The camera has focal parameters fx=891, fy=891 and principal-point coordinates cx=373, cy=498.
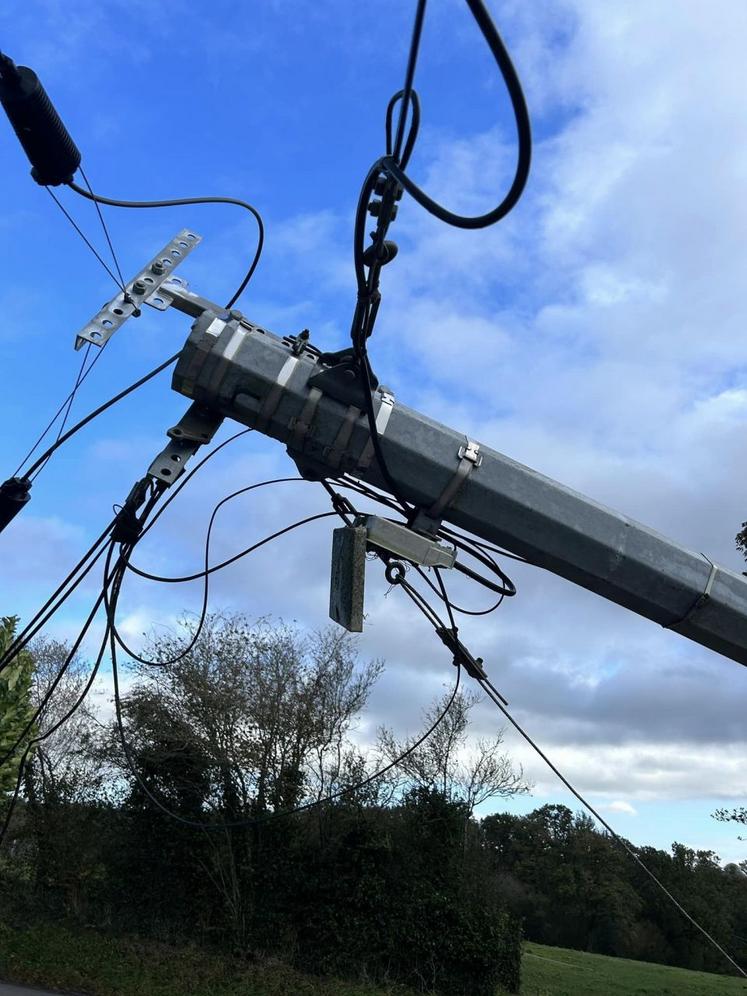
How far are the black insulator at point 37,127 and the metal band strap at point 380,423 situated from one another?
1647mm

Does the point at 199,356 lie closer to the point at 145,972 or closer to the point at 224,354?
the point at 224,354

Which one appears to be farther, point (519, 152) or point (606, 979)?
point (606, 979)

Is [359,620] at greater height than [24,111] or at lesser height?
lesser

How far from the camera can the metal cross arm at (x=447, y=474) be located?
3785 mm

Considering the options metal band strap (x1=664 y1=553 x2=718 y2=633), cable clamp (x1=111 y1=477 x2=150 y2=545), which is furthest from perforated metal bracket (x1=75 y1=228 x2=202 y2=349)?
metal band strap (x1=664 y1=553 x2=718 y2=633)

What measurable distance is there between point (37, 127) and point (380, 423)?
70.7 inches

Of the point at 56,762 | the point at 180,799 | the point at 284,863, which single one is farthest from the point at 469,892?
the point at 56,762

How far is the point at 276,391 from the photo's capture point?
3.77m

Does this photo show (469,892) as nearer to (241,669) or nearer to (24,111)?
(241,669)

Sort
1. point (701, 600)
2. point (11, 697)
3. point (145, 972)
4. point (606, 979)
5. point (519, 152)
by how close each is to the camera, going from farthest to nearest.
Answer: point (606, 979)
point (145, 972)
point (11, 697)
point (701, 600)
point (519, 152)

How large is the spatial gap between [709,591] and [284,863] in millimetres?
19847

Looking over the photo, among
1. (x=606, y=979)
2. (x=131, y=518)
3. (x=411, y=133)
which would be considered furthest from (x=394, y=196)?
(x=606, y=979)

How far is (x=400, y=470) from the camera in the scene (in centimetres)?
385

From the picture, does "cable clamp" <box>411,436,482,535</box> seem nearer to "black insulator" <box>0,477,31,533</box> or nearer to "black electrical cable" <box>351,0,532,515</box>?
A: "black electrical cable" <box>351,0,532,515</box>
